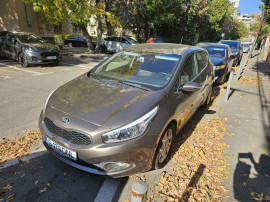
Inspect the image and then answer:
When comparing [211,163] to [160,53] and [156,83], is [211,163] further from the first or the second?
[160,53]

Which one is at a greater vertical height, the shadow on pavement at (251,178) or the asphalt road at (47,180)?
the asphalt road at (47,180)

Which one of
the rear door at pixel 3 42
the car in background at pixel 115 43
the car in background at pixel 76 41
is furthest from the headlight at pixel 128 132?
the car in background at pixel 76 41

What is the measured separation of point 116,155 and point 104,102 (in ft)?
2.45

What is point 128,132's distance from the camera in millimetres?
2197

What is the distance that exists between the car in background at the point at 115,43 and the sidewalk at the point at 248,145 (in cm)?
1125

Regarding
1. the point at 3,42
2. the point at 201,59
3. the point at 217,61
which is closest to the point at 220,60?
the point at 217,61

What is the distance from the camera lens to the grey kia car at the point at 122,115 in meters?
2.18

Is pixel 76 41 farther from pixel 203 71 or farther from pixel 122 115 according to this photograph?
pixel 122 115

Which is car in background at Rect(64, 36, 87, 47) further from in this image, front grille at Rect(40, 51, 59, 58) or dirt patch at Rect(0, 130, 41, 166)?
dirt patch at Rect(0, 130, 41, 166)

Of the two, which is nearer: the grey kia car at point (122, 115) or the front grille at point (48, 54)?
the grey kia car at point (122, 115)

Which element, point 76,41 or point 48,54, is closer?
point 48,54

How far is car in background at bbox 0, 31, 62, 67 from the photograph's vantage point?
908 centimetres

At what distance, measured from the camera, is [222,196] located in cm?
243

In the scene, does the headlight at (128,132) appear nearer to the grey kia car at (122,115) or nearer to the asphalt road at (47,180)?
the grey kia car at (122,115)
